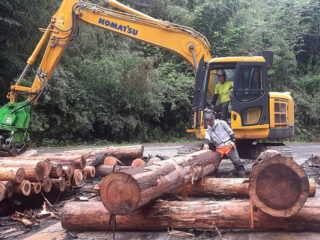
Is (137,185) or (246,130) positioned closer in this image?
(137,185)

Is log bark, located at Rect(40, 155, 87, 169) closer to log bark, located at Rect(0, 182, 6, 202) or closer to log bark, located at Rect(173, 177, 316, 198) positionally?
log bark, located at Rect(0, 182, 6, 202)

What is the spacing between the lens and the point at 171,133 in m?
21.6

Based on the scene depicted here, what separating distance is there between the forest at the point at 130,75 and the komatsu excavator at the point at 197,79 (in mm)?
4403

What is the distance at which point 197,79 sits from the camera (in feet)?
26.3

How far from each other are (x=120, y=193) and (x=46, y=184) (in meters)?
2.31

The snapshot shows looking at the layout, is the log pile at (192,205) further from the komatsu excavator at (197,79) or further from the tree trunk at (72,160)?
the komatsu excavator at (197,79)

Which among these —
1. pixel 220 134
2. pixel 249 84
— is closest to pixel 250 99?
pixel 249 84

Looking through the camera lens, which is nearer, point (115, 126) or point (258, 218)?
point (258, 218)

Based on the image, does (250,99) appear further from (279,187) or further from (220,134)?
(279,187)

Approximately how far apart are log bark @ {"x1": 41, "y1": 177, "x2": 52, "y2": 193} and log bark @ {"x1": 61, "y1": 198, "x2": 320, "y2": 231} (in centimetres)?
125

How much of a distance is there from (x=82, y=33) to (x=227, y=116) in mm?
11376

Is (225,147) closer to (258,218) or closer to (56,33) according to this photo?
(258,218)

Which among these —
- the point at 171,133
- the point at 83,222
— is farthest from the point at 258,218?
the point at 171,133

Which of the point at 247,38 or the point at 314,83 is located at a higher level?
the point at 247,38
